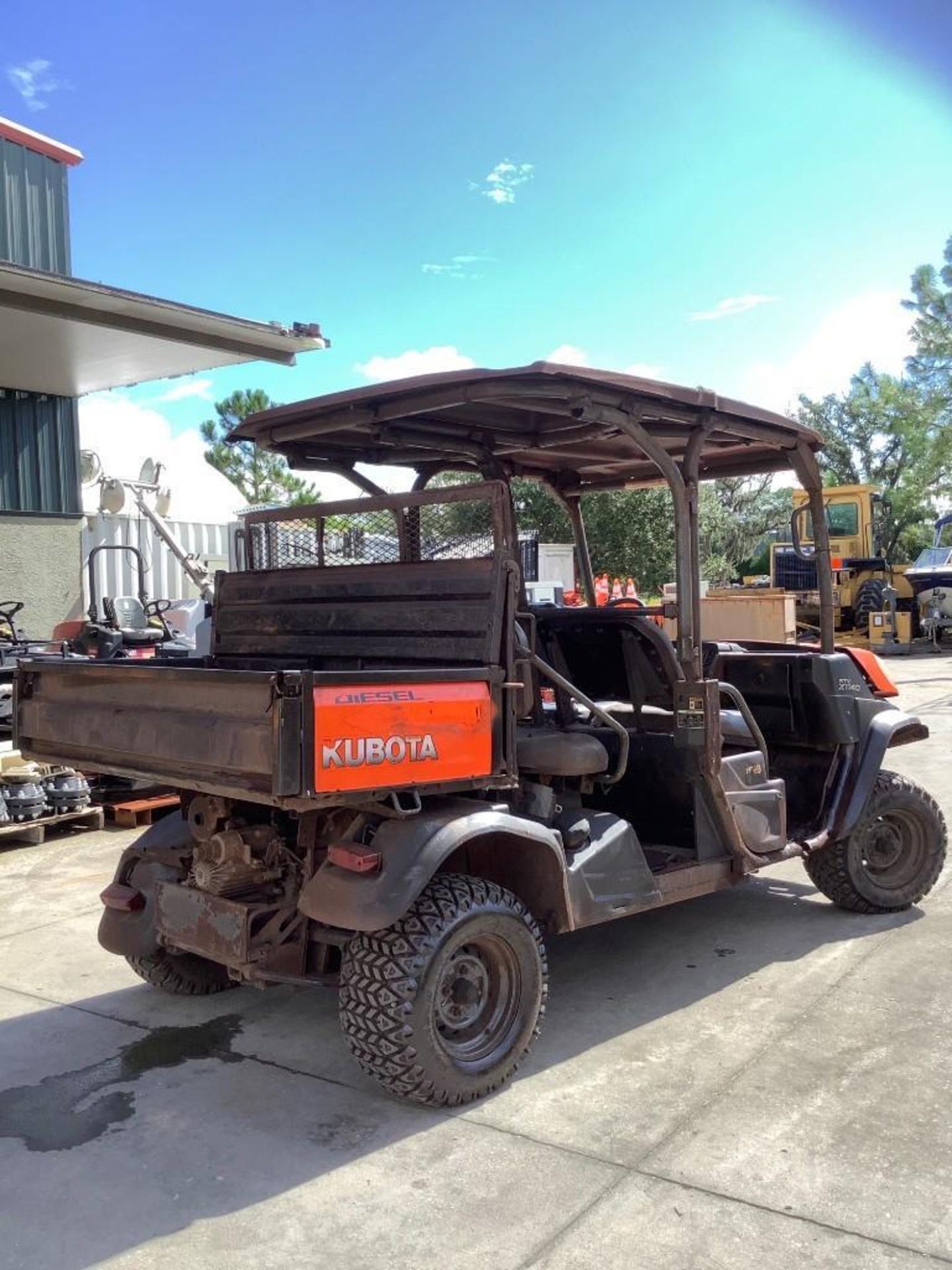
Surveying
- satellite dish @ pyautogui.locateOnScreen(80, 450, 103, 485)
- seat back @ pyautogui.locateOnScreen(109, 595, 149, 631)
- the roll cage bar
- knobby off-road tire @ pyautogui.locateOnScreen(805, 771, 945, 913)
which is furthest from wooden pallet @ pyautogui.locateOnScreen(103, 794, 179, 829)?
satellite dish @ pyautogui.locateOnScreen(80, 450, 103, 485)

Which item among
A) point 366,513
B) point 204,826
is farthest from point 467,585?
point 204,826

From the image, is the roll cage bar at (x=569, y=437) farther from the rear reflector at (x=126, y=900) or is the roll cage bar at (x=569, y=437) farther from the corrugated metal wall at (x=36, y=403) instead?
the corrugated metal wall at (x=36, y=403)

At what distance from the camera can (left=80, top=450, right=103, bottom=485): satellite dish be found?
1479 centimetres

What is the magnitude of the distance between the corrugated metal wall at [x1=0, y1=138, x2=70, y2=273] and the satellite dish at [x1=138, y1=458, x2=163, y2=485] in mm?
4962

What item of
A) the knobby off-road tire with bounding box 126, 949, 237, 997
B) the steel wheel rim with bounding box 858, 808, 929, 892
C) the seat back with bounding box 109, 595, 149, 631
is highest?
the seat back with bounding box 109, 595, 149, 631

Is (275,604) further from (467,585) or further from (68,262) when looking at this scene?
(68,262)

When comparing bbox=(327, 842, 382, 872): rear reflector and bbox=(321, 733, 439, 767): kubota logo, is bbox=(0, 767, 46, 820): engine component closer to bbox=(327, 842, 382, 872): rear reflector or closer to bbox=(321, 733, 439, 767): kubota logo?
bbox=(327, 842, 382, 872): rear reflector

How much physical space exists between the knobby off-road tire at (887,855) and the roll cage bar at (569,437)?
2.81ft

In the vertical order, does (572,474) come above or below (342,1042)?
above

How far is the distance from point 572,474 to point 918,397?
3336cm

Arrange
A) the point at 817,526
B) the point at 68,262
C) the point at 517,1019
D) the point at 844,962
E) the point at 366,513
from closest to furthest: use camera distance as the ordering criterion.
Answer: the point at 517,1019
the point at 366,513
the point at 844,962
the point at 817,526
the point at 68,262

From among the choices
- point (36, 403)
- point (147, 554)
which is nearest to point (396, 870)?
point (36, 403)

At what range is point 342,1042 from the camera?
420 cm

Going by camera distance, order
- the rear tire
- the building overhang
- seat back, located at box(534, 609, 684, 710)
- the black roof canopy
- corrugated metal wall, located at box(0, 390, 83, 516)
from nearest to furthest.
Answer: the black roof canopy < seat back, located at box(534, 609, 684, 710) < the building overhang < corrugated metal wall, located at box(0, 390, 83, 516) < the rear tire
